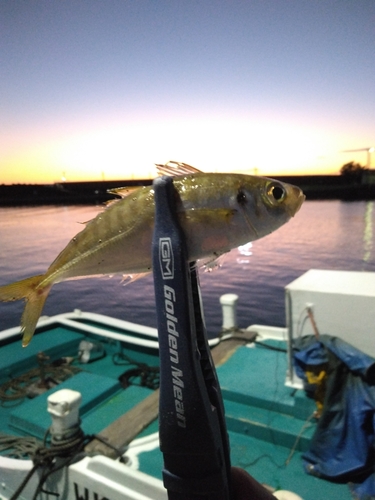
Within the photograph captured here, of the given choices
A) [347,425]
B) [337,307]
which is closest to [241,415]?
[347,425]

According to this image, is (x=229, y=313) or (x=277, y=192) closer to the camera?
(x=277, y=192)

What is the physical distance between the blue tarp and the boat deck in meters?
0.18

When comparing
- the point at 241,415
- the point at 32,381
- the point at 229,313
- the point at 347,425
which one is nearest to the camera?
the point at 347,425

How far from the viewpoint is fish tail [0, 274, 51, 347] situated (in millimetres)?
1346

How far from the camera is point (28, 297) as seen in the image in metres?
1.39

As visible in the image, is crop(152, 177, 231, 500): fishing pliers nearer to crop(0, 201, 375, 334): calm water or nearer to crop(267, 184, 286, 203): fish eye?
crop(267, 184, 286, 203): fish eye

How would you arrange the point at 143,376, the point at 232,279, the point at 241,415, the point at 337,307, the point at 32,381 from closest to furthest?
the point at 337,307, the point at 241,415, the point at 143,376, the point at 32,381, the point at 232,279

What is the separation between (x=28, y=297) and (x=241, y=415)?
4.40 m

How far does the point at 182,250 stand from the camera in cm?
118

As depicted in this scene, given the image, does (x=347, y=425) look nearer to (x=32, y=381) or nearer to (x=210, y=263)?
(x=210, y=263)

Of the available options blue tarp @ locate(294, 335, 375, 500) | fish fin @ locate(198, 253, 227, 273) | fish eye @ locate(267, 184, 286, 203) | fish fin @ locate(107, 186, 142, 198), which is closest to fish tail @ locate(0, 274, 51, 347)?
fish fin @ locate(107, 186, 142, 198)

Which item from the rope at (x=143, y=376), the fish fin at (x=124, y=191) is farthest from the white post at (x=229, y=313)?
the fish fin at (x=124, y=191)

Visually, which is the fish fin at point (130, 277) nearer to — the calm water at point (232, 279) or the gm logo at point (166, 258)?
the gm logo at point (166, 258)

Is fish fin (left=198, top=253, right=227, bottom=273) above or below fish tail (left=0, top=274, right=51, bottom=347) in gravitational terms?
above
